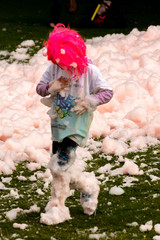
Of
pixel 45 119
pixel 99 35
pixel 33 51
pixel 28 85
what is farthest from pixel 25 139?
pixel 99 35

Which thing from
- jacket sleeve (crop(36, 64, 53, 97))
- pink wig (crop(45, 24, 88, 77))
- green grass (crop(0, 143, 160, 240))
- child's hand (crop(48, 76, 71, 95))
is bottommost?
green grass (crop(0, 143, 160, 240))

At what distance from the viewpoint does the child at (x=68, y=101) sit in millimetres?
2590

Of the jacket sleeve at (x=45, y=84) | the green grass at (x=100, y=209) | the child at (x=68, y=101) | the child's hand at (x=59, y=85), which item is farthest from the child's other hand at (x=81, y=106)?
the green grass at (x=100, y=209)

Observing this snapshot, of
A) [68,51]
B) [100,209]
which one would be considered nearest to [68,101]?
[68,51]

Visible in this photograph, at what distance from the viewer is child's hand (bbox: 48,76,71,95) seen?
2.62 metres

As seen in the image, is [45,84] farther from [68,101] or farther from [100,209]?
[100,209]

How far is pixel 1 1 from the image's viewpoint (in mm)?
10641

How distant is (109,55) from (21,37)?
6.70 feet

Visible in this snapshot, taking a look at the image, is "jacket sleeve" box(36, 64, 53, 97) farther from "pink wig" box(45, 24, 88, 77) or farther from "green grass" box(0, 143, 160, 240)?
"green grass" box(0, 143, 160, 240)

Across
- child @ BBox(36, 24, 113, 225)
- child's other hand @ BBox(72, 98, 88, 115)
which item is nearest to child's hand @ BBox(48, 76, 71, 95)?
child @ BBox(36, 24, 113, 225)

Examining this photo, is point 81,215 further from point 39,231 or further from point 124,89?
point 124,89

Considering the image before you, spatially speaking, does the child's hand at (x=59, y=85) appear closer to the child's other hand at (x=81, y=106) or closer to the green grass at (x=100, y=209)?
the child's other hand at (x=81, y=106)

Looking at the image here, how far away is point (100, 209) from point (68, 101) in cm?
65

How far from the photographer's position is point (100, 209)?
9.38ft
